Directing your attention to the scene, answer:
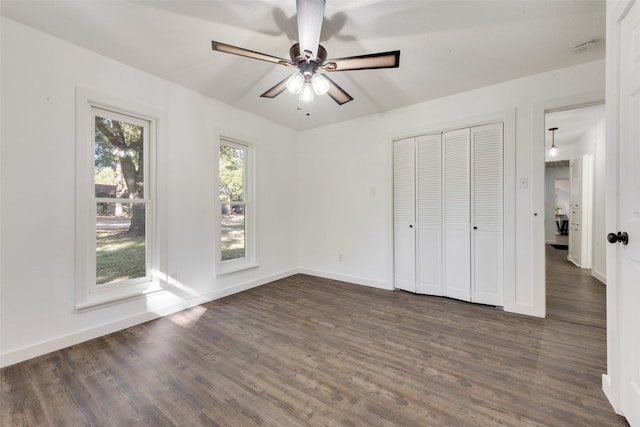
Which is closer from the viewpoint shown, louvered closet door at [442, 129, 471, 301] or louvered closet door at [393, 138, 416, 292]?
louvered closet door at [442, 129, 471, 301]

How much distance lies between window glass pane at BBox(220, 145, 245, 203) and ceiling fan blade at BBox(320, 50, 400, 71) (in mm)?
2298

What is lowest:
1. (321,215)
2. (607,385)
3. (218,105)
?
(607,385)

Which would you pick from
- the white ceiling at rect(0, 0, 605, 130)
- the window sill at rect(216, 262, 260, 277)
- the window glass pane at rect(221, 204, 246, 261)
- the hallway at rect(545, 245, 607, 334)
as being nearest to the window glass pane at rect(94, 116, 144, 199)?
Result: the white ceiling at rect(0, 0, 605, 130)

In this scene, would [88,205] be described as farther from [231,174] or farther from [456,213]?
[456,213]

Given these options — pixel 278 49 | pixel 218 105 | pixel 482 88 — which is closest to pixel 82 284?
pixel 218 105

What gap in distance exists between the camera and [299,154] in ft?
15.8

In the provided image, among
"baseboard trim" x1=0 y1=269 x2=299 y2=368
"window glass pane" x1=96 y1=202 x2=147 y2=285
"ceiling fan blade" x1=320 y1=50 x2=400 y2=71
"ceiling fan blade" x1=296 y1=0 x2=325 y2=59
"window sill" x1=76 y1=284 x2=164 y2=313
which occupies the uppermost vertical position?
"ceiling fan blade" x1=296 y1=0 x2=325 y2=59

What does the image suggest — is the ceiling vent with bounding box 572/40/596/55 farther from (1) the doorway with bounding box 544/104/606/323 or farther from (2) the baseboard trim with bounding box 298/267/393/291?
(2) the baseboard trim with bounding box 298/267/393/291

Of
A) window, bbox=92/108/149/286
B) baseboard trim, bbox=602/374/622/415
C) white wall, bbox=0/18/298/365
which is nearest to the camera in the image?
baseboard trim, bbox=602/374/622/415

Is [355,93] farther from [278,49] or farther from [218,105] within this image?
[218,105]

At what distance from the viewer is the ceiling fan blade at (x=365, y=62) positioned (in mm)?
1780

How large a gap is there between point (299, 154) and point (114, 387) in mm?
3940

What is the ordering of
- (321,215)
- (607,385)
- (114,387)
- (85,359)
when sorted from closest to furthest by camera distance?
(607,385)
(114,387)
(85,359)
(321,215)

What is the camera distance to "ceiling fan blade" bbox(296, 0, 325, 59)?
4.93ft
